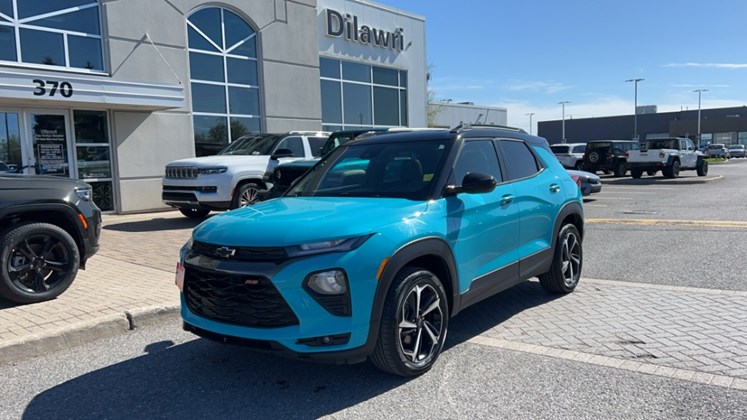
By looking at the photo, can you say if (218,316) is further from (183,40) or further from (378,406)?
(183,40)

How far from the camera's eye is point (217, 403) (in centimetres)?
371

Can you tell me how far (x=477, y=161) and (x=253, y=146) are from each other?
8.20 m

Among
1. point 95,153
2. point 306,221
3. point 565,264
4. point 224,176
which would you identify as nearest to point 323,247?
point 306,221

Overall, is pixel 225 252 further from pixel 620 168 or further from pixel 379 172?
pixel 620 168

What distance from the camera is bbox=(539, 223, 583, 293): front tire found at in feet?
19.2

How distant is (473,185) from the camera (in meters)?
4.23

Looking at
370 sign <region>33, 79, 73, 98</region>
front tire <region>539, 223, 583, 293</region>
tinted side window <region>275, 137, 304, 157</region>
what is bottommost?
front tire <region>539, 223, 583, 293</region>

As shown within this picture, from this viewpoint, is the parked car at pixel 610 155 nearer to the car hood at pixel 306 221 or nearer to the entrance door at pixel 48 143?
the entrance door at pixel 48 143

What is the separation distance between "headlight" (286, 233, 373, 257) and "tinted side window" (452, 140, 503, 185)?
1288 millimetres

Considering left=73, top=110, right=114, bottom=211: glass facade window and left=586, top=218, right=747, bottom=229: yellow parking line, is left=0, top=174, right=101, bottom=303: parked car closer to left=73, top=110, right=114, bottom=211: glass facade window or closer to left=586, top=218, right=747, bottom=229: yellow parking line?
left=73, top=110, right=114, bottom=211: glass facade window

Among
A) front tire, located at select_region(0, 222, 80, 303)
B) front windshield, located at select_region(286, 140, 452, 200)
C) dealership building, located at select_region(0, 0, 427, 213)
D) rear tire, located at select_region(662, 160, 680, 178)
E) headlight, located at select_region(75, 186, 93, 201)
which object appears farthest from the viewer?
rear tire, located at select_region(662, 160, 680, 178)

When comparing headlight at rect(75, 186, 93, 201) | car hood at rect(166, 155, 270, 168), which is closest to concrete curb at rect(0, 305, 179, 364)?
headlight at rect(75, 186, 93, 201)

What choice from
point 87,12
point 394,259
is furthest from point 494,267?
point 87,12

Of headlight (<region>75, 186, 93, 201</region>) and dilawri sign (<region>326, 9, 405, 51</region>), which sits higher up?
dilawri sign (<region>326, 9, 405, 51</region>)
